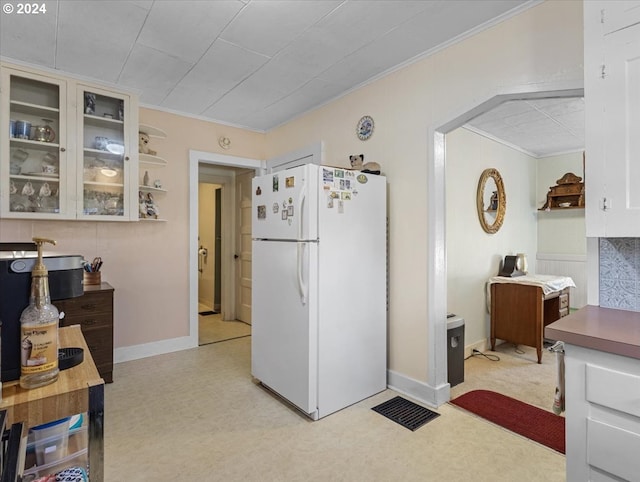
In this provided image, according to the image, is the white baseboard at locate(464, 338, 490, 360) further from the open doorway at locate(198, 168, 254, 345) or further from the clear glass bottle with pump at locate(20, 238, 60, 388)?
the clear glass bottle with pump at locate(20, 238, 60, 388)

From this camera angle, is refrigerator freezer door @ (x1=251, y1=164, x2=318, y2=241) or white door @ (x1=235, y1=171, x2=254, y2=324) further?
white door @ (x1=235, y1=171, x2=254, y2=324)

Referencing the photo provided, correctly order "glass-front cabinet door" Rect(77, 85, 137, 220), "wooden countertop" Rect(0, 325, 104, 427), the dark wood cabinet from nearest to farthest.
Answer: "wooden countertop" Rect(0, 325, 104, 427) → the dark wood cabinet → "glass-front cabinet door" Rect(77, 85, 137, 220)

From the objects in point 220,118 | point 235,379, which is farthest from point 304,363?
point 220,118

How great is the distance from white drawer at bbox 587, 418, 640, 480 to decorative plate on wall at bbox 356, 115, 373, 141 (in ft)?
7.97

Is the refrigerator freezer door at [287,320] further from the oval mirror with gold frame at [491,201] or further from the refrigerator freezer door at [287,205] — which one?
the oval mirror with gold frame at [491,201]

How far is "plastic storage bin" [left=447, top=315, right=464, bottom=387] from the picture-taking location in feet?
9.09

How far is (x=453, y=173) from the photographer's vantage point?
11.5 feet

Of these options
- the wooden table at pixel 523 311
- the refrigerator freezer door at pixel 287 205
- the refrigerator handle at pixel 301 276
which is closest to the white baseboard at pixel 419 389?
the refrigerator handle at pixel 301 276

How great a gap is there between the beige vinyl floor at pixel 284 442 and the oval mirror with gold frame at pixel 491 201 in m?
1.76

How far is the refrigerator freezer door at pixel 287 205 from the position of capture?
227 centimetres

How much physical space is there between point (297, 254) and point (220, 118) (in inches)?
94.1

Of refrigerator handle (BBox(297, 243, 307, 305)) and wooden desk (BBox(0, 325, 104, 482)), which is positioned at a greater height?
refrigerator handle (BBox(297, 243, 307, 305))

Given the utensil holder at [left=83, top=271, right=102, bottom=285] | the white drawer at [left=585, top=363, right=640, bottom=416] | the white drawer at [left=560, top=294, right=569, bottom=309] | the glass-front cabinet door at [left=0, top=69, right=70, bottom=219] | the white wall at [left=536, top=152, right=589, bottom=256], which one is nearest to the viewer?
the white drawer at [left=585, top=363, right=640, bottom=416]

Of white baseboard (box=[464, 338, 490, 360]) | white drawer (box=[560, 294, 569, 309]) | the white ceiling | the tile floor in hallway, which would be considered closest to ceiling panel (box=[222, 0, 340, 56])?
the white ceiling
